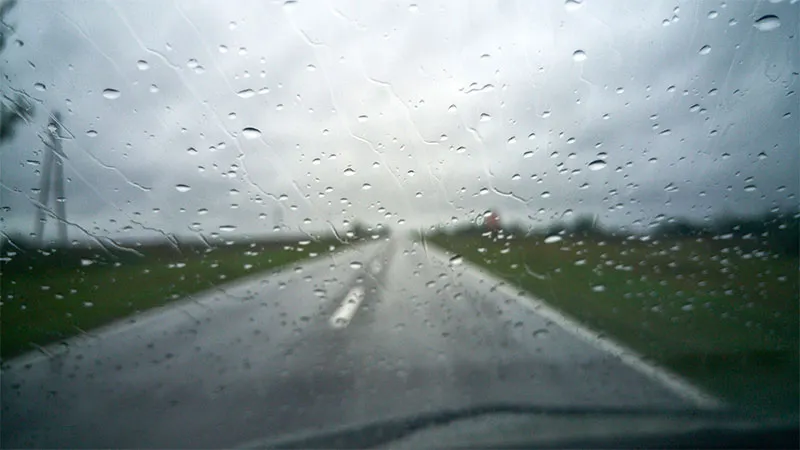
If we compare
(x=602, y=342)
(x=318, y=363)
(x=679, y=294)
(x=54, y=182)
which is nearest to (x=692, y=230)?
(x=679, y=294)

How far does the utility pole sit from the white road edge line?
3.36 metres

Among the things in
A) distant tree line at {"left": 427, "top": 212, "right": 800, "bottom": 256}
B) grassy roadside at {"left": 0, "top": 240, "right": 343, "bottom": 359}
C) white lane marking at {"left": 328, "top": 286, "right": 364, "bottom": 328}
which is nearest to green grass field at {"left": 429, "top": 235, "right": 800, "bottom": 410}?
distant tree line at {"left": 427, "top": 212, "right": 800, "bottom": 256}

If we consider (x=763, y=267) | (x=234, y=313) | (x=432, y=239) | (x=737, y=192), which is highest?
(x=737, y=192)

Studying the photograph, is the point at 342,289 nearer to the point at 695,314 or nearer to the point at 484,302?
the point at 484,302

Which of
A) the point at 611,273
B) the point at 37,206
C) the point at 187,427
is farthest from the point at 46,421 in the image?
the point at 611,273

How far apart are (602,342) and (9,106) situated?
5.48 meters

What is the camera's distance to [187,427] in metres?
4.52

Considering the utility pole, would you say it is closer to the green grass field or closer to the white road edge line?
the white road edge line

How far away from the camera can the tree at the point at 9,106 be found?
521cm

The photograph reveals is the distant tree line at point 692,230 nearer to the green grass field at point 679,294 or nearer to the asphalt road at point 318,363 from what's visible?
the green grass field at point 679,294

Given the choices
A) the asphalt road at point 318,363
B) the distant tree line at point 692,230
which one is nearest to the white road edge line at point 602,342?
the asphalt road at point 318,363

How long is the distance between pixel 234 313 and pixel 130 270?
1437 millimetres

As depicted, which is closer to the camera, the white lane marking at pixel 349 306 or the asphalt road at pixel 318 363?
the asphalt road at pixel 318 363

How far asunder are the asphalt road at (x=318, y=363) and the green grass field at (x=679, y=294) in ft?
0.84
